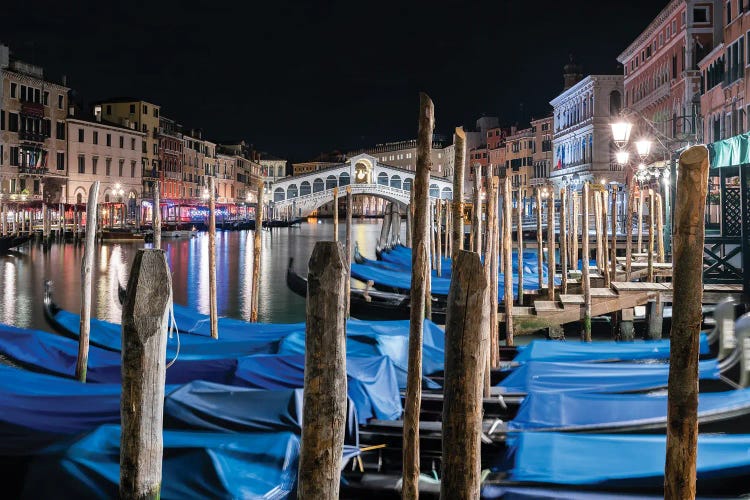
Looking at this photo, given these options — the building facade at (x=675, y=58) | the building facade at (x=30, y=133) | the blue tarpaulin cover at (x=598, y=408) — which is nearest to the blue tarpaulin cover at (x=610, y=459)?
the blue tarpaulin cover at (x=598, y=408)

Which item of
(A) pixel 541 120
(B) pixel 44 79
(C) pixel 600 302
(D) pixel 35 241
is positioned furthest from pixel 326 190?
(C) pixel 600 302

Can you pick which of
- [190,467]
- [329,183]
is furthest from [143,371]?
[329,183]

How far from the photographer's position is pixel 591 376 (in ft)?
14.6

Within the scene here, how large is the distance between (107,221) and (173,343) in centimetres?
3034

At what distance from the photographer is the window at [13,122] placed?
2733 cm

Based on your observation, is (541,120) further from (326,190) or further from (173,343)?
(173,343)

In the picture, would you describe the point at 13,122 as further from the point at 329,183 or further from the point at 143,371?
the point at 143,371

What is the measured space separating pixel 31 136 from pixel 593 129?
23.4 m

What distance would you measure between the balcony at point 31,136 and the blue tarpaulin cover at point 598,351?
27.1m

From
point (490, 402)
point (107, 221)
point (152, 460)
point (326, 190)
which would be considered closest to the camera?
point (152, 460)

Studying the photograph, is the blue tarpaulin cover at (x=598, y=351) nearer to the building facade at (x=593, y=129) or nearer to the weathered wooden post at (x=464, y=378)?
the weathered wooden post at (x=464, y=378)

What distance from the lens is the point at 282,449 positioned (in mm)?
3061

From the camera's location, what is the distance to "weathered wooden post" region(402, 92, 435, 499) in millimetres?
2857

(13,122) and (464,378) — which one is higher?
(13,122)
